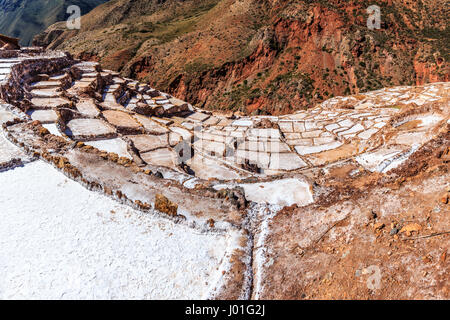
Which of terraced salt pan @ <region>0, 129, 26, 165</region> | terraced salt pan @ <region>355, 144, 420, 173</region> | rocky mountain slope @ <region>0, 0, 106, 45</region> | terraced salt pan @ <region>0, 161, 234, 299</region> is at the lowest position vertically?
terraced salt pan @ <region>0, 161, 234, 299</region>

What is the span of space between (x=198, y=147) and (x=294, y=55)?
23546mm

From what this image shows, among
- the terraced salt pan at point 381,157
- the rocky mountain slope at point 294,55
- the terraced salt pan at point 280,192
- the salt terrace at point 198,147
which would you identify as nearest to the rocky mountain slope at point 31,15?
the rocky mountain slope at point 294,55

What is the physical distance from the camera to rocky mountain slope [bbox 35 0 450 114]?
91.1 feet

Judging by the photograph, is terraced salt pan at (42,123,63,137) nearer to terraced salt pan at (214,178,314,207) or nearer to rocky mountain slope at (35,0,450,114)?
terraced salt pan at (214,178,314,207)

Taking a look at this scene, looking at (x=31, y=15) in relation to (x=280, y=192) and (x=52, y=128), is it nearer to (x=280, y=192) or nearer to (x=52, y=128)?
(x=52, y=128)

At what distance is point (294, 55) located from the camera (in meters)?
31.1

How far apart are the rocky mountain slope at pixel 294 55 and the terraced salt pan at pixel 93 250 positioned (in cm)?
2382

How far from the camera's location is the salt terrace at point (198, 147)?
5.15 meters

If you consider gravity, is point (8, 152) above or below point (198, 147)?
above

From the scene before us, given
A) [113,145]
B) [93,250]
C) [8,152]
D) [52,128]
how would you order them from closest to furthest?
[93,250] → [8,152] → [113,145] → [52,128]

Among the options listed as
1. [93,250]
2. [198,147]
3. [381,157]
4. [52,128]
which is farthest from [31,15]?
[381,157]

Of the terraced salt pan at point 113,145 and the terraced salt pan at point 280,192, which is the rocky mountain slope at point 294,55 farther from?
the terraced salt pan at point 280,192

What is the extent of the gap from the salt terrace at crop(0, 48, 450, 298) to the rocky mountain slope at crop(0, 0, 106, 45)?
107 m

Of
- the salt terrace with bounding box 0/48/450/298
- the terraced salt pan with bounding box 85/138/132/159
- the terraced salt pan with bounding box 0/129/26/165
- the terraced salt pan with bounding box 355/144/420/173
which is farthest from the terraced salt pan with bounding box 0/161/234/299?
the terraced salt pan with bounding box 355/144/420/173
